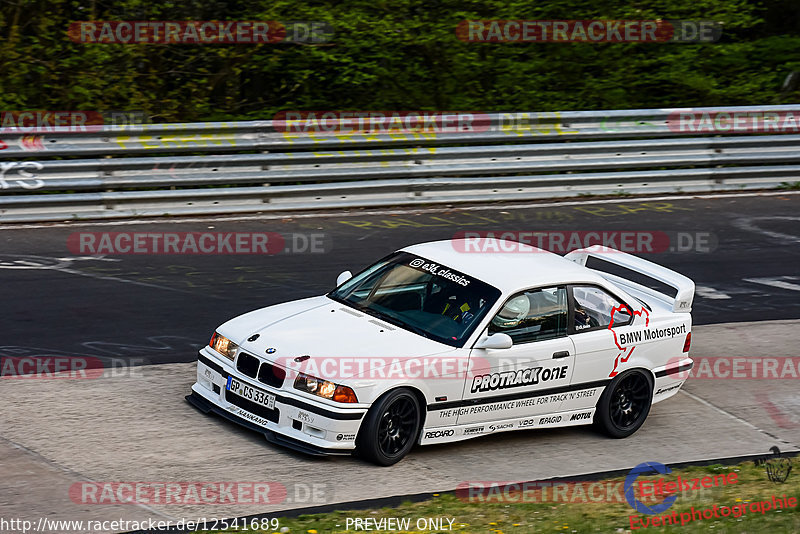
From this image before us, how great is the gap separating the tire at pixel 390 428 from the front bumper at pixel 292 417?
8cm

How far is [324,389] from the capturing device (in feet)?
23.9

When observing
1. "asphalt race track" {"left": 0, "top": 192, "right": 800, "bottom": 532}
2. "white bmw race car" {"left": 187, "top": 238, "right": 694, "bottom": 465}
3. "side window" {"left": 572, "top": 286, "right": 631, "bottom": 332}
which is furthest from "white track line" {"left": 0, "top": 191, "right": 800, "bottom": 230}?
"side window" {"left": 572, "top": 286, "right": 631, "bottom": 332}

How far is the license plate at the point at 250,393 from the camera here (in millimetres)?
7492

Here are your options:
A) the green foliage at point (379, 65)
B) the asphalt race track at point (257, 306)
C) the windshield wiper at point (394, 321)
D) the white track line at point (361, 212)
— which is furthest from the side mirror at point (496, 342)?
the green foliage at point (379, 65)

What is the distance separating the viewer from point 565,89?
19312mm

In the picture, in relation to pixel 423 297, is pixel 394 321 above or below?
below

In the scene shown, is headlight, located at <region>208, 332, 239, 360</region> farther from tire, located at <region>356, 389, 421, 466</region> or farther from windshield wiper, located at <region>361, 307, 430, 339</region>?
tire, located at <region>356, 389, 421, 466</region>

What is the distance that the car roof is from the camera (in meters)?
8.29

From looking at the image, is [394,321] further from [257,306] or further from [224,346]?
[257,306]

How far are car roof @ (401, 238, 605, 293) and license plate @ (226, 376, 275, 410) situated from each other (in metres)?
1.92

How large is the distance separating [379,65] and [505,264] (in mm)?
10119

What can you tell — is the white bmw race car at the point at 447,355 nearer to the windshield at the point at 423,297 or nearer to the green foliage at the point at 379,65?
the windshield at the point at 423,297

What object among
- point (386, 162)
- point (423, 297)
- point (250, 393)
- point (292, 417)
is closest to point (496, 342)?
point (423, 297)

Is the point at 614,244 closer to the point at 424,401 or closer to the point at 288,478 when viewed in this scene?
the point at 424,401
